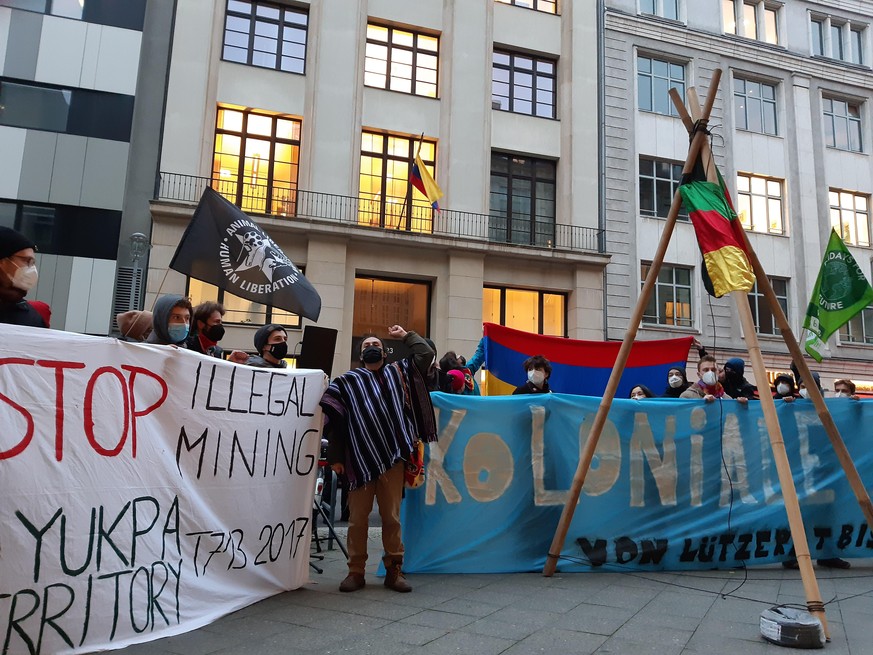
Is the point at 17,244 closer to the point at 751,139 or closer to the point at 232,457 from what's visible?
the point at 232,457

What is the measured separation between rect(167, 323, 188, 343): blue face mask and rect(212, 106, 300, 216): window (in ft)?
47.4

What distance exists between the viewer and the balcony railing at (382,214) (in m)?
18.5

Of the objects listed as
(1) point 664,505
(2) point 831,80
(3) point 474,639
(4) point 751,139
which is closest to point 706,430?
(1) point 664,505

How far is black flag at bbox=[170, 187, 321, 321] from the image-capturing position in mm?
6043

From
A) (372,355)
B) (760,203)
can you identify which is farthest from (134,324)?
(760,203)

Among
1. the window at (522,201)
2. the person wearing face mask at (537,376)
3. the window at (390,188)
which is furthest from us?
the window at (522,201)

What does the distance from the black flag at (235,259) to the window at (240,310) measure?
1162 cm

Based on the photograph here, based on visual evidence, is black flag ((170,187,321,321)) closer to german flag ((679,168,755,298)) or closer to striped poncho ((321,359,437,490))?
striped poncho ((321,359,437,490))

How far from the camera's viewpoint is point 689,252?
22.5m

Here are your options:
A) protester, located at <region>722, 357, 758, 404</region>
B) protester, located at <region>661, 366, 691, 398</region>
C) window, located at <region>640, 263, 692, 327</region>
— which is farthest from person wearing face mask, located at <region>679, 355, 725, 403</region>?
window, located at <region>640, 263, 692, 327</region>

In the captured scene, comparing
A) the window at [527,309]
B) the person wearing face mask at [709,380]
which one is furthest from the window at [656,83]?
the person wearing face mask at [709,380]

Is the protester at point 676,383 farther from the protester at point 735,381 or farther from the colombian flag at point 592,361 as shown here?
the colombian flag at point 592,361

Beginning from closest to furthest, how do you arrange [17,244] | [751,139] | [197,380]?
[17,244] → [197,380] → [751,139]

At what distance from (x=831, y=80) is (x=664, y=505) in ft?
83.4
